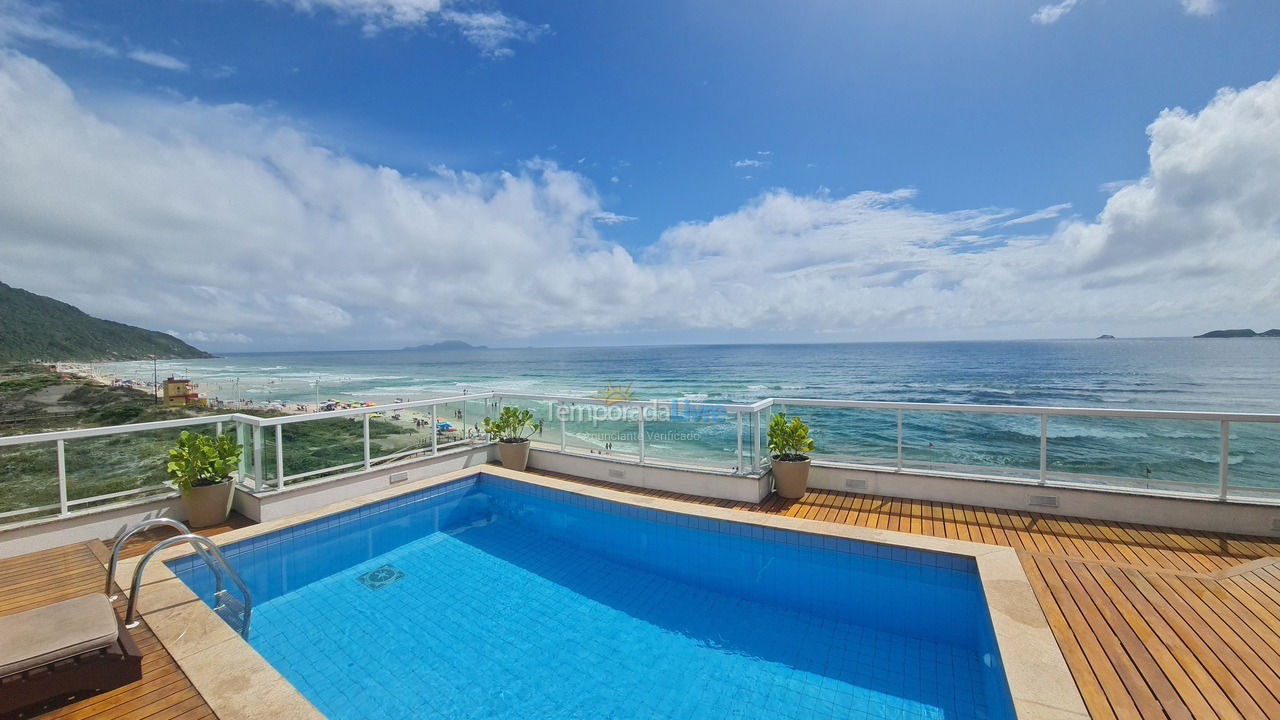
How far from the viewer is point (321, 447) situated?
204 inches

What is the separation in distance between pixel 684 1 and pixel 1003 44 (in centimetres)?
579

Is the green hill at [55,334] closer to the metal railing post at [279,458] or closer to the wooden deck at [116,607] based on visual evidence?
the metal railing post at [279,458]

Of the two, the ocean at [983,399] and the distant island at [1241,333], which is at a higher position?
the distant island at [1241,333]

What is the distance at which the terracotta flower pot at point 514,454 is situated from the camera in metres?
6.51

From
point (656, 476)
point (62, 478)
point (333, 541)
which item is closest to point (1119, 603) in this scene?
point (656, 476)

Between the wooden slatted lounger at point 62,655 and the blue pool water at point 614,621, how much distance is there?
0.89 meters

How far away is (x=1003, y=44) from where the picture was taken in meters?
8.59

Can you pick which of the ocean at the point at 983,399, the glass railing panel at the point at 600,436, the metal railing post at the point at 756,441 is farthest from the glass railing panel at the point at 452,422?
the metal railing post at the point at 756,441

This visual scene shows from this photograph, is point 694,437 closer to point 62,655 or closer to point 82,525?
point 62,655

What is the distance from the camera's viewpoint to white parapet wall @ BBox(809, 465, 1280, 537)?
12.8 ft

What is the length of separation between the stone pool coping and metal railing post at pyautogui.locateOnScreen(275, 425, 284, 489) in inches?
22.9

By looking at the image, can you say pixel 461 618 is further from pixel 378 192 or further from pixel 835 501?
pixel 378 192

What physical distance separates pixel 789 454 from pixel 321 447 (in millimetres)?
5052

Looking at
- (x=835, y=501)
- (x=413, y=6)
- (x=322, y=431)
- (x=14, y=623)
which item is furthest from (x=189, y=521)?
(x=413, y=6)
